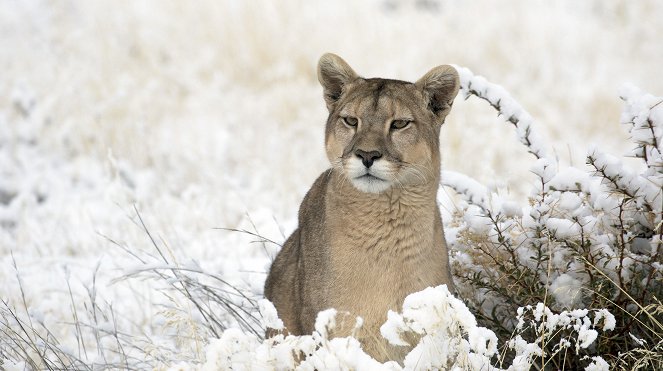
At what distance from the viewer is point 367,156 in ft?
13.4

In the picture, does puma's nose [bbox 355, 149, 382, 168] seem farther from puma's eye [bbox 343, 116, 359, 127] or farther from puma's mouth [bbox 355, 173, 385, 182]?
puma's eye [bbox 343, 116, 359, 127]

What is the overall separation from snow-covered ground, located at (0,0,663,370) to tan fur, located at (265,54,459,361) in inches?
36.4

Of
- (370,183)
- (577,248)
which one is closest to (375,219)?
(370,183)

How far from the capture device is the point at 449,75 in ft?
14.7

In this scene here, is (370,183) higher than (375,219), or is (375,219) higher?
(370,183)

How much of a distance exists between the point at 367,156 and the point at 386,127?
24 cm

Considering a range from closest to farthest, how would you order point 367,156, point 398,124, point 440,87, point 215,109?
1. point 367,156
2. point 398,124
3. point 440,87
4. point 215,109

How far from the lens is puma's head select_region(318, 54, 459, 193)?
13.5ft

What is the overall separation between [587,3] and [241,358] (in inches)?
524

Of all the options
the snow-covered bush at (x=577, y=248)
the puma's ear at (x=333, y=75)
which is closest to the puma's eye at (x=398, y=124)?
the puma's ear at (x=333, y=75)

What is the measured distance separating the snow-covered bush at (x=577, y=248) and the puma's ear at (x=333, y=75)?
1.93 feet

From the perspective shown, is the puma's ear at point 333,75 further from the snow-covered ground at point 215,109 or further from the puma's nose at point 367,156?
the snow-covered ground at point 215,109

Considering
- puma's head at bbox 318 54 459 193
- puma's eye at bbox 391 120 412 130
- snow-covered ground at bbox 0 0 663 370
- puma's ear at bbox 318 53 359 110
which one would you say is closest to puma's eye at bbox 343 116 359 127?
puma's head at bbox 318 54 459 193

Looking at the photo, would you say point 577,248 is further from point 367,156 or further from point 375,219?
point 367,156
